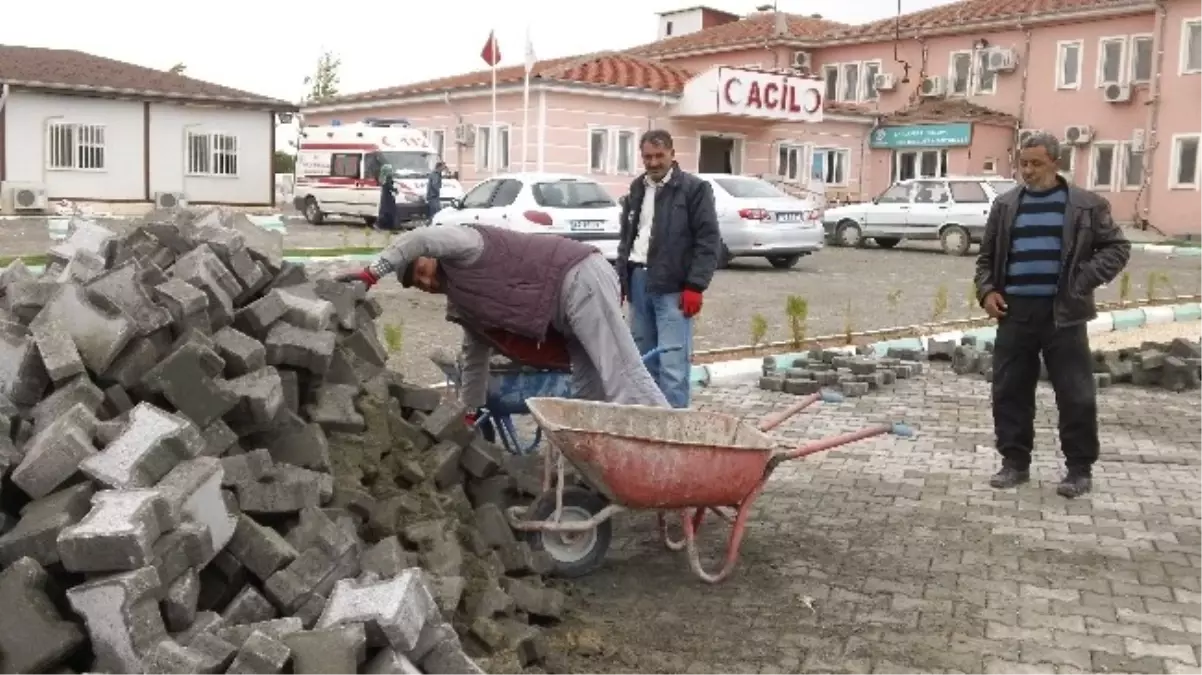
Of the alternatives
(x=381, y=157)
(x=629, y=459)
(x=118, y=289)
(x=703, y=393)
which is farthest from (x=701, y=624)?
(x=381, y=157)

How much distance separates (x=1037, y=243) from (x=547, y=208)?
11143mm

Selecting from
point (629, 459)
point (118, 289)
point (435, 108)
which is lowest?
point (629, 459)

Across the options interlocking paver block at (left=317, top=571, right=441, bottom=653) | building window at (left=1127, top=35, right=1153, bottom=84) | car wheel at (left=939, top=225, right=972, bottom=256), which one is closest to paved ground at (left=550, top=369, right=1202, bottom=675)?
interlocking paver block at (left=317, top=571, right=441, bottom=653)

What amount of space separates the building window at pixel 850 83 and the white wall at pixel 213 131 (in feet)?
59.2

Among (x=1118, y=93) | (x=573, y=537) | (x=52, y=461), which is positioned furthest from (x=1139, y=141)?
(x=52, y=461)

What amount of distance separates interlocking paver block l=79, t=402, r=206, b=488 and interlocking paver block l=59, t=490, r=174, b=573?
191 millimetres

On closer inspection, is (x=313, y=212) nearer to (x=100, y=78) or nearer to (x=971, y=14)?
(x=100, y=78)

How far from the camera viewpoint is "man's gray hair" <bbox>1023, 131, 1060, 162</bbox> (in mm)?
5933

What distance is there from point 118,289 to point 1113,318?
1055cm

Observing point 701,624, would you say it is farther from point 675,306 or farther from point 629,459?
point 675,306

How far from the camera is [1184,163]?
30.0m

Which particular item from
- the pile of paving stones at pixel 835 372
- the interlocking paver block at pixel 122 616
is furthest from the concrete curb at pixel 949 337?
the interlocking paver block at pixel 122 616

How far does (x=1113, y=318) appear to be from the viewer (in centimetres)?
1198

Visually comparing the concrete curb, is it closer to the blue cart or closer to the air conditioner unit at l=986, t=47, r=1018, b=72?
the blue cart
